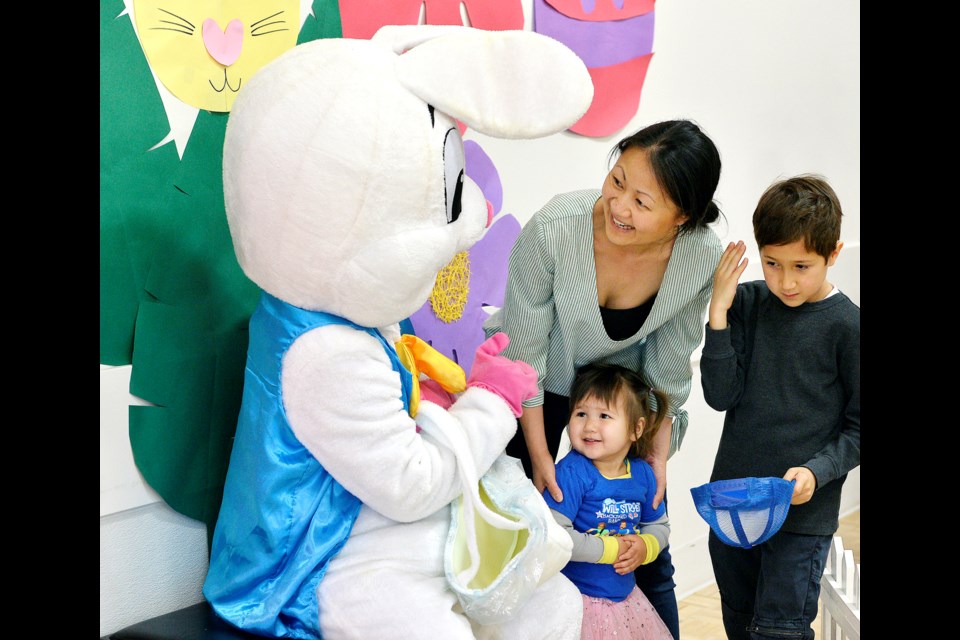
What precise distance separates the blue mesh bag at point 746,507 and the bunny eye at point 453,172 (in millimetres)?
675

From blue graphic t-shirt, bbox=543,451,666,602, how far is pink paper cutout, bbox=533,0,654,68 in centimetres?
99

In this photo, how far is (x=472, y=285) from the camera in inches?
83.6

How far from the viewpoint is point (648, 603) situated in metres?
1.85

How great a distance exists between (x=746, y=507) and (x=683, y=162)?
0.60 m

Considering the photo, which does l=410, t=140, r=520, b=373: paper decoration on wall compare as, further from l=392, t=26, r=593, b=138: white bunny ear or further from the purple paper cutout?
l=392, t=26, r=593, b=138: white bunny ear

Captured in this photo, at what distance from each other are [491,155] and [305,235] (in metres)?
0.88

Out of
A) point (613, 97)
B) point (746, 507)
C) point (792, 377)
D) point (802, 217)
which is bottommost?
point (746, 507)

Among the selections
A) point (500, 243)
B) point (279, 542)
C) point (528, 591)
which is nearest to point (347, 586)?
point (279, 542)

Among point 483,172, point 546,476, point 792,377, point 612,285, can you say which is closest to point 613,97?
point 483,172

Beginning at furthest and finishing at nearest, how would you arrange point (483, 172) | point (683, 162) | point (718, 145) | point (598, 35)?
point (718, 145)
point (598, 35)
point (483, 172)
point (683, 162)

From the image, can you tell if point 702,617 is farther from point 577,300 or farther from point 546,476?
point 577,300

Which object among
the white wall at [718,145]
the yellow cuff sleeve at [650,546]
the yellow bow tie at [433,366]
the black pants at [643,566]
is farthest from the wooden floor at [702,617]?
the yellow bow tie at [433,366]

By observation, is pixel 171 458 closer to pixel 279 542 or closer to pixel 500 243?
pixel 279 542

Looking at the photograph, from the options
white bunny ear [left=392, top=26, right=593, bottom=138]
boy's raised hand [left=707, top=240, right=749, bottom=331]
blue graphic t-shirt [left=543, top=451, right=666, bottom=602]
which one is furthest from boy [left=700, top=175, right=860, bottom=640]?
white bunny ear [left=392, top=26, right=593, bottom=138]
